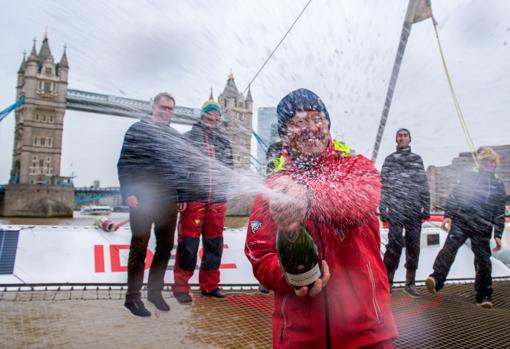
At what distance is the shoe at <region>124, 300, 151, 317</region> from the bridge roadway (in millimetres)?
1587

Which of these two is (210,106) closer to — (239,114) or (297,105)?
(239,114)

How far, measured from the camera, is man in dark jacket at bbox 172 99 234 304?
12.7 feet

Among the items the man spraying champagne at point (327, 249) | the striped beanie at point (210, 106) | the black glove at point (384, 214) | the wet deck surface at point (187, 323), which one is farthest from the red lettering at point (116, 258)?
the black glove at point (384, 214)

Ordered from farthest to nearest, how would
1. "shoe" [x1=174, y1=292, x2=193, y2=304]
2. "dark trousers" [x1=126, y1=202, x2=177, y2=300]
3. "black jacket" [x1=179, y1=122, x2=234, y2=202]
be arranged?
"black jacket" [x1=179, y1=122, x2=234, y2=202] → "shoe" [x1=174, y1=292, x2=193, y2=304] → "dark trousers" [x1=126, y1=202, x2=177, y2=300]

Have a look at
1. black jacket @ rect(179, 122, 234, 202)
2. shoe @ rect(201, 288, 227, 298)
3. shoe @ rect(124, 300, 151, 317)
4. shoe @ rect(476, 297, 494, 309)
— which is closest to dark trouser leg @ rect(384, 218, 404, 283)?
shoe @ rect(476, 297, 494, 309)

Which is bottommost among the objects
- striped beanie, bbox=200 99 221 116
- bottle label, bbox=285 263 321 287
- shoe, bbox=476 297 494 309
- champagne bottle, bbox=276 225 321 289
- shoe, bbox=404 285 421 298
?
shoe, bbox=476 297 494 309

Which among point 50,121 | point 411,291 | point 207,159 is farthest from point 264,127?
point 50,121

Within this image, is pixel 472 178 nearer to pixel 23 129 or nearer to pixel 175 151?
pixel 175 151

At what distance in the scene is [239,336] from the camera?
2.78 meters

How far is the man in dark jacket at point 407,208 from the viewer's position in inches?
172

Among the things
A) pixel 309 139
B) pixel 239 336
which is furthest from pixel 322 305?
pixel 239 336

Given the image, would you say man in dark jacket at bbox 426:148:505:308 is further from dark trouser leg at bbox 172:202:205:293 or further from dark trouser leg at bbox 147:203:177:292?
dark trouser leg at bbox 147:203:177:292

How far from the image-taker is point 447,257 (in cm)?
434

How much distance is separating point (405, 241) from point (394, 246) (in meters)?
0.16
